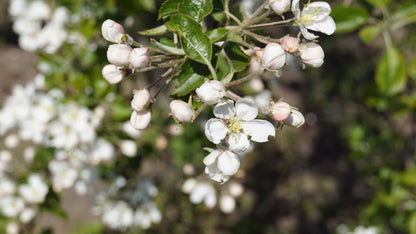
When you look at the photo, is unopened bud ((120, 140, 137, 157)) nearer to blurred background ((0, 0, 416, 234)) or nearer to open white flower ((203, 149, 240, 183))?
blurred background ((0, 0, 416, 234))

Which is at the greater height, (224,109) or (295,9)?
(295,9)

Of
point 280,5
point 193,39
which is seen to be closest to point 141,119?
point 193,39

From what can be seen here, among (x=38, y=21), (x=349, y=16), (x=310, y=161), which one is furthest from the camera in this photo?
(x=310, y=161)

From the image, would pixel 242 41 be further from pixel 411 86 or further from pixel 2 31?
pixel 2 31

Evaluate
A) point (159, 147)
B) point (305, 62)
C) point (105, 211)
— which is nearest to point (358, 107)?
point (159, 147)

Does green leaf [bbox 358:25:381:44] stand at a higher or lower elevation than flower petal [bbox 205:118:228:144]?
lower

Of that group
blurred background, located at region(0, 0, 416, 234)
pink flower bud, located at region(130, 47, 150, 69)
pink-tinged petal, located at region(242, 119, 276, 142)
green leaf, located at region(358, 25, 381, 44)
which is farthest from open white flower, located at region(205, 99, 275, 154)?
blurred background, located at region(0, 0, 416, 234)

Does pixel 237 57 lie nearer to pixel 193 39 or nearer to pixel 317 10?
pixel 193 39

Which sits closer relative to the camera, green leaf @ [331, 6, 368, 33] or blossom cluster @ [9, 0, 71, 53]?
green leaf @ [331, 6, 368, 33]
